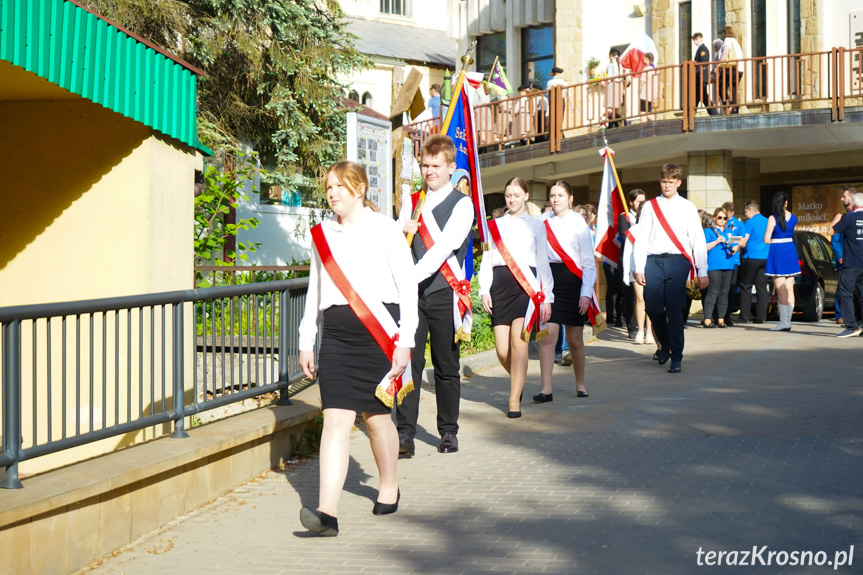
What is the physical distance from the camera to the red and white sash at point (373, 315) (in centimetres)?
563

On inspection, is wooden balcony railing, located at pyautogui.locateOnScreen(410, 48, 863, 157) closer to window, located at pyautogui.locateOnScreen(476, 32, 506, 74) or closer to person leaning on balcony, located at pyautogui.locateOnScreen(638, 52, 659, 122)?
person leaning on balcony, located at pyautogui.locateOnScreen(638, 52, 659, 122)

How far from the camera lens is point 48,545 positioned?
488 centimetres

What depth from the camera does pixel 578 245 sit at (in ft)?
32.1

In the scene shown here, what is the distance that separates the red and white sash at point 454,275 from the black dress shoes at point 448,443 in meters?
0.72

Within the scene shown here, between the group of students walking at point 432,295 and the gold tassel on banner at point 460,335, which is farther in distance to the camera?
the gold tassel on banner at point 460,335

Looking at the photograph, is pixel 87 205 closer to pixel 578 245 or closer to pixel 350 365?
pixel 350 365

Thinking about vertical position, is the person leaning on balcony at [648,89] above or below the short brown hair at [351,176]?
above

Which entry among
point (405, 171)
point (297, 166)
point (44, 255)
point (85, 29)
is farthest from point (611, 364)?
point (297, 166)

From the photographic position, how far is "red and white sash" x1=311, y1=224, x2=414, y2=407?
18.5ft

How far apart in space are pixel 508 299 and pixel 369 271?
3.16 meters

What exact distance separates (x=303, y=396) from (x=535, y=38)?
25.6 meters

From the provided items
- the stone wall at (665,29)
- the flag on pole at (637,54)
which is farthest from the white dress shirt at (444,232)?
the stone wall at (665,29)

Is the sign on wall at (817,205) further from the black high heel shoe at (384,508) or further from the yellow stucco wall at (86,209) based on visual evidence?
the black high heel shoe at (384,508)

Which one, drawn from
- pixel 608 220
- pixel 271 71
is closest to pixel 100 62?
pixel 608 220
